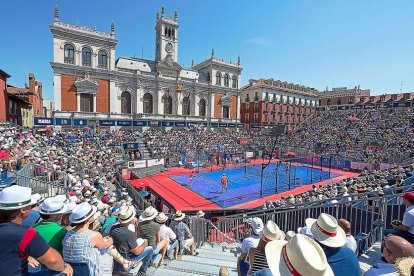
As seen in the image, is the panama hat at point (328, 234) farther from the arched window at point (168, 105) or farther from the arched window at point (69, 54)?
the arched window at point (168, 105)

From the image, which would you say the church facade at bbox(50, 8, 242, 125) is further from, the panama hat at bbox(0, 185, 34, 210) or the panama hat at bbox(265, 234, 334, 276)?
the panama hat at bbox(265, 234, 334, 276)

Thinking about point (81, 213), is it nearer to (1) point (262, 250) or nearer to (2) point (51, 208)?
(2) point (51, 208)

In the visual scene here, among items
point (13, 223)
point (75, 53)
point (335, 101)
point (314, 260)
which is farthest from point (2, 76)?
point (335, 101)

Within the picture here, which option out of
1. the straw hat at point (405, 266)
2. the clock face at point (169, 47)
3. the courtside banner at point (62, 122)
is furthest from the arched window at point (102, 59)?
the straw hat at point (405, 266)

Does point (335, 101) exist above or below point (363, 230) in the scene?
above

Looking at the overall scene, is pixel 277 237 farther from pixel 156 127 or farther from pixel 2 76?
pixel 156 127

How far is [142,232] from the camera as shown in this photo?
17.0 feet

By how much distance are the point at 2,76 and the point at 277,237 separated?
3363 cm

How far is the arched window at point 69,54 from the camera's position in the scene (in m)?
34.1

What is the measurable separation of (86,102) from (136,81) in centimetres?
866

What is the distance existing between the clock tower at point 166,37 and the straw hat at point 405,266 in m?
47.3

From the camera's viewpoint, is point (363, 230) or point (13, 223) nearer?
point (13, 223)

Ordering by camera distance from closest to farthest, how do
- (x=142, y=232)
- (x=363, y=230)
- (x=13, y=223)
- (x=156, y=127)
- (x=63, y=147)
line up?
(x=13, y=223) → (x=142, y=232) → (x=363, y=230) → (x=63, y=147) → (x=156, y=127)

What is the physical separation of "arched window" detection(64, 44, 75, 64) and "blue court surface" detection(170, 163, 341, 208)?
79.7ft
